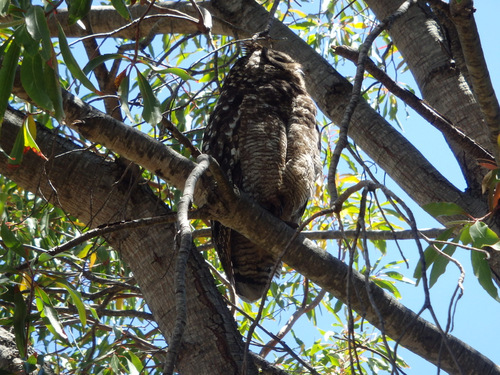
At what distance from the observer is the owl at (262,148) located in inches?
91.6

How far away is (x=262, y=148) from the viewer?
7.58 feet

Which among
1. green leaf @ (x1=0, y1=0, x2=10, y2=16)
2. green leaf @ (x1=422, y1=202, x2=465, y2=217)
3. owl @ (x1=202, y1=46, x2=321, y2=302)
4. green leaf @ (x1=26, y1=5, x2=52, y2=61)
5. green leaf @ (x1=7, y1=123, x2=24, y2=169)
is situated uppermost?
owl @ (x1=202, y1=46, x2=321, y2=302)

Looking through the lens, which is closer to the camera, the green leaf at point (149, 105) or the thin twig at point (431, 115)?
the green leaf at point (149, 105)

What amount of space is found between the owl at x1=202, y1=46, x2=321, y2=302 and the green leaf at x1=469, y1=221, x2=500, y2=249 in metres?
1.06

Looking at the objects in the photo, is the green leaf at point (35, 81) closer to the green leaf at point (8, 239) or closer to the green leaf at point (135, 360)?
the green leaf at point (8, 239)

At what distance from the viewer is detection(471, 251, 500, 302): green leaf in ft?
4.38

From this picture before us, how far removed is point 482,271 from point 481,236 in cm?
8

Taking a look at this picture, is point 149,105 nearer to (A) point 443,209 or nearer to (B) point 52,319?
(B) point 52,319

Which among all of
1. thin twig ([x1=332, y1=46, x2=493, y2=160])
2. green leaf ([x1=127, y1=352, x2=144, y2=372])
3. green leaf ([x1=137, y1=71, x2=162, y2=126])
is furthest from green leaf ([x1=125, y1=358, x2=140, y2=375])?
thin twig ([x1=332, y1=46, x2=493, y2=160])

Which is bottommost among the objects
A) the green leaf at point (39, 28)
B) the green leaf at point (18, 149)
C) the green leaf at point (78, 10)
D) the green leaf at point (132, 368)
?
the green leaf at point (132, 368)

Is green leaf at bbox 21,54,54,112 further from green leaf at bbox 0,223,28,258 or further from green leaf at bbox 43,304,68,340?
green leaf at bbox 43,304,68,340

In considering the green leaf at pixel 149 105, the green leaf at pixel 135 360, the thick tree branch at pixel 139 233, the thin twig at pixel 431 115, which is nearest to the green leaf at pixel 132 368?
the green leaf at pixel 135 360

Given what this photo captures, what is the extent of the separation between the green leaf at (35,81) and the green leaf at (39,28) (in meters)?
0.11

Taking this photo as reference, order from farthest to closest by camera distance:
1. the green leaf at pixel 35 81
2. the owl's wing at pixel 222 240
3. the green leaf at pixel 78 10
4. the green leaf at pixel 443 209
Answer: the owl's wing at pixel 222 240, the green leaf at pixel 443 209, the green leaf at pixel 78 10, the green leaf at pixel 35 81
